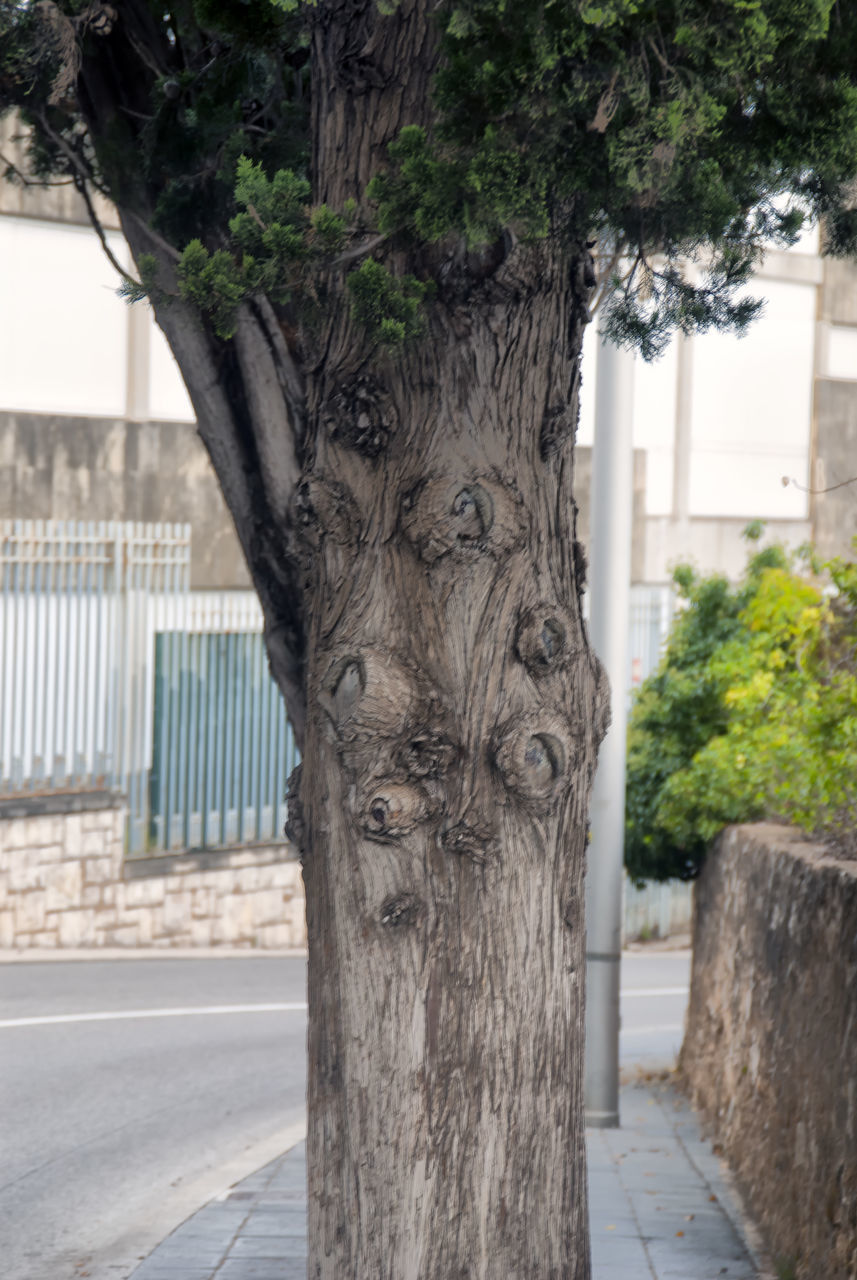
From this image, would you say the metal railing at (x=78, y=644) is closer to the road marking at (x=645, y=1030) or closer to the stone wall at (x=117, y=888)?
the stone wall at (x=117, y=888)

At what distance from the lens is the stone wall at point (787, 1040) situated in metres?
5.18

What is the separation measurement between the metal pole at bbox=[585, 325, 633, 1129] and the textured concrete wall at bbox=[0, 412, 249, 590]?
861 cm

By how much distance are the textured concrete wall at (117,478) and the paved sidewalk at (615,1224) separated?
9.56m

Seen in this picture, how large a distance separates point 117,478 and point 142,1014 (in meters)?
7.02

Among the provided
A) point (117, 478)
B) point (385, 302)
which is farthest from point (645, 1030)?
point (385, 302)

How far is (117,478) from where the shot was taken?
16.6 meters

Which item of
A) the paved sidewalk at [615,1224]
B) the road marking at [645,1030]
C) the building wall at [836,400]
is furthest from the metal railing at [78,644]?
the building wall at [836,400]

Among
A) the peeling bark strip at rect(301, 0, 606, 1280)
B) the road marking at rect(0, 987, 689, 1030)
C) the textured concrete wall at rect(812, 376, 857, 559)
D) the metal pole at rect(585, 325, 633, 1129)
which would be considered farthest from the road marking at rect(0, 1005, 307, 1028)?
the textured concrete wall at rect(812, 376, 857, 559)

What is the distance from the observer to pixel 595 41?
11.5ft

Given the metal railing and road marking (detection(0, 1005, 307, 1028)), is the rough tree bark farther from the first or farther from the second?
the metal railing

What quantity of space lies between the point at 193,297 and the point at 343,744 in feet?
4.14

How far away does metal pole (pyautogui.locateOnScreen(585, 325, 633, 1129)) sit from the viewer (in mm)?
8688

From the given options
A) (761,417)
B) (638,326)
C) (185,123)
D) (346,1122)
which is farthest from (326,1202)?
(761,417)

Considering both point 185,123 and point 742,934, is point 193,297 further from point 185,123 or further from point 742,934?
point 742,934
